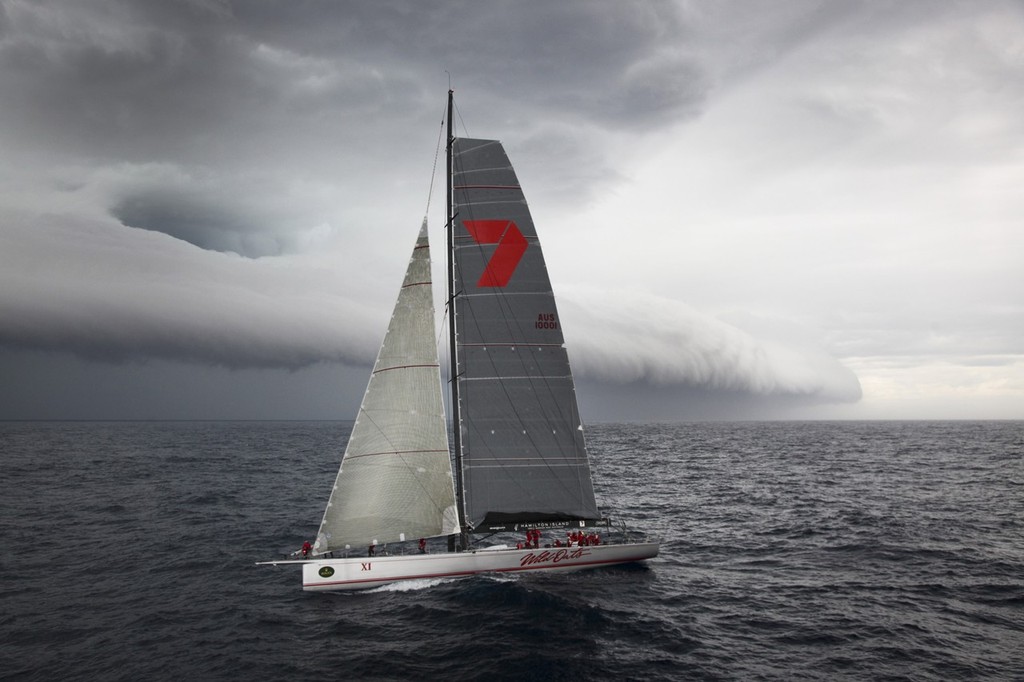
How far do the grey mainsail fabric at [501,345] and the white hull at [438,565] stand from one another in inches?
57.6

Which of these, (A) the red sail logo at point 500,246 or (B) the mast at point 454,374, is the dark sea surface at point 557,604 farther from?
(A) the red sail logo at point 500,246

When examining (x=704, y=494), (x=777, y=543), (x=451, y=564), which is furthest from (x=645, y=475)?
(x=451, y=564)

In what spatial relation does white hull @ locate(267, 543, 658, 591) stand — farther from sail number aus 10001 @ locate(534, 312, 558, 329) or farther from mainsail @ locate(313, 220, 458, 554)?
sail number aus 10001 @ locate(534, 312, 558, 329)

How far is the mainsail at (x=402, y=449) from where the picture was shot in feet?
77.1

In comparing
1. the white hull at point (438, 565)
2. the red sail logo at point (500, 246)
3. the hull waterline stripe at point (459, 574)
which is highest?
the red sail logo at point (500, 246)

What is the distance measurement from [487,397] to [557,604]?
8.80 meters

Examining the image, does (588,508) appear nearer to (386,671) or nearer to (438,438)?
(438,438)

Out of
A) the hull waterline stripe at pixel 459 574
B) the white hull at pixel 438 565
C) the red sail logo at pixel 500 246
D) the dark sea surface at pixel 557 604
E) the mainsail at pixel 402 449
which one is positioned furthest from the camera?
the red sail logo at pixel 500 246

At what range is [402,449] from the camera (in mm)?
23844

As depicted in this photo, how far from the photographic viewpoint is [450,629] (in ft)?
65.4

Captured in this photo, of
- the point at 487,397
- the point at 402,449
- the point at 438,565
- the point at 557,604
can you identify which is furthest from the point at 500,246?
the point at 557,604

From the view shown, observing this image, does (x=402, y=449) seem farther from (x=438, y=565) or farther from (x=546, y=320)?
(x=546, y=320)

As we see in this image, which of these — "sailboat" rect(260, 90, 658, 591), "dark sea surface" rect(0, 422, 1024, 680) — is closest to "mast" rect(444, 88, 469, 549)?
"sailboat" rect(260, 90, 658, 591)

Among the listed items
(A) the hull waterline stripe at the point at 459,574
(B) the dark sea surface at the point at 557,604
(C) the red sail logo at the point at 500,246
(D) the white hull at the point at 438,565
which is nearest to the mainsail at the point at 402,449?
(D) the white hull at the point at 438,565
